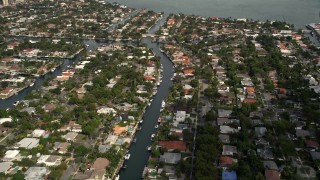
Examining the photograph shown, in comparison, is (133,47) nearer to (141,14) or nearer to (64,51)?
(64,51)

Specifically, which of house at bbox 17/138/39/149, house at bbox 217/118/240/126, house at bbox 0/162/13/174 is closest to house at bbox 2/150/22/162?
house at bbox 0/162/13/174

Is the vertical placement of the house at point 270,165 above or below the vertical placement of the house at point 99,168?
above

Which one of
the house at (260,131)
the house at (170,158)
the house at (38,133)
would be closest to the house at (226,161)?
the house at (170,158)

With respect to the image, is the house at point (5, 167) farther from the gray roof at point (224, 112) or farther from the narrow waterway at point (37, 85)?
the gray roof at point (224, 112)

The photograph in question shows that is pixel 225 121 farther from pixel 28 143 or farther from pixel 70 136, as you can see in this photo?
pixel 28 143

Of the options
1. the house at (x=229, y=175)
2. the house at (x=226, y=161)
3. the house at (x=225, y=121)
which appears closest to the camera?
the house at (x=229, y=175)

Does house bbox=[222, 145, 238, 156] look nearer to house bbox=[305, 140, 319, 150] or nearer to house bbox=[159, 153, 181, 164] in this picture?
house bbox=[159, 153, 181, 164]
